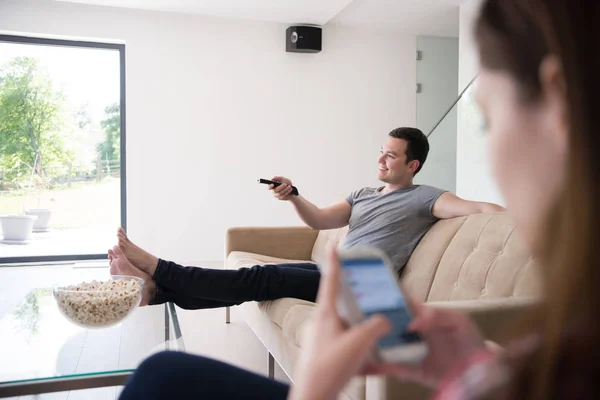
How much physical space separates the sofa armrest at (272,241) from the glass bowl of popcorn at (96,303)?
140cm

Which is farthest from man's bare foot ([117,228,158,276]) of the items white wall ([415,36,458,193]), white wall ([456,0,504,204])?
white wall ([415,36,458,193])

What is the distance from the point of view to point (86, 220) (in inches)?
199

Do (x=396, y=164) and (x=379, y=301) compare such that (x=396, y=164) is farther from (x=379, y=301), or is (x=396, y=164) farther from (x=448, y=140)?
(x=448, y=140)

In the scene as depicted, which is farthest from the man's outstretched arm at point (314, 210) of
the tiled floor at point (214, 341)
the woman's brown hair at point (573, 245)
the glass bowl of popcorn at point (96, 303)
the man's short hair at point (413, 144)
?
the woman's brown hair at point (573, 245)

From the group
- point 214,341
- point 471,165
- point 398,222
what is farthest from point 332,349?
point 471,165

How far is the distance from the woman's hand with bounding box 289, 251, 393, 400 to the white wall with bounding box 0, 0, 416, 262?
4690 millimetres

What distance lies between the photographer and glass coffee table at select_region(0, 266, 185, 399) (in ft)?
4.72

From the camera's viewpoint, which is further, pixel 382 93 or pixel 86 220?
pixel 382 93

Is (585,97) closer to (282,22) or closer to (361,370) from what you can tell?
(361,370)

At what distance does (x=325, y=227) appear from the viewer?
2.71 metres

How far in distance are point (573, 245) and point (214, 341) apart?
2601 mm

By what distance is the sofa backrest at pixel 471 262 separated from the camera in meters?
1.68

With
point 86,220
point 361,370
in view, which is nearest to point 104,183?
point 86,220

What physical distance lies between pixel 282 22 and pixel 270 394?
4.87m
